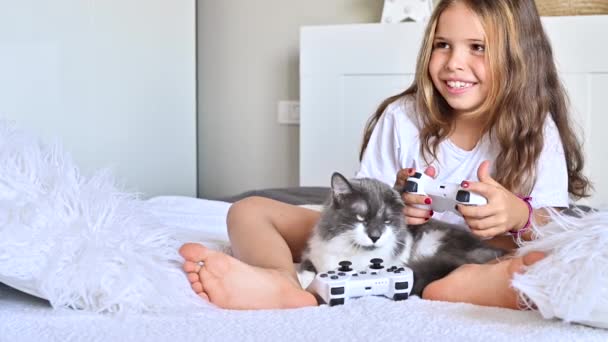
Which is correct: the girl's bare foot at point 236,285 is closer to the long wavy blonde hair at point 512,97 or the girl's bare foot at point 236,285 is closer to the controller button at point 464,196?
the controller button at point 464,196

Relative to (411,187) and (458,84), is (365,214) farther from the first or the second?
(458,84)

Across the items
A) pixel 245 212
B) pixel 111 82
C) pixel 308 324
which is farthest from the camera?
pixel 111 82

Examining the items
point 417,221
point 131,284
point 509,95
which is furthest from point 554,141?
point 131,284

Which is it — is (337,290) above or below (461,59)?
below

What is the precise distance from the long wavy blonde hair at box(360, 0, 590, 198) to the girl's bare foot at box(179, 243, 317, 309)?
554mm

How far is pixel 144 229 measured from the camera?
3.31ft

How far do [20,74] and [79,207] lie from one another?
1077mm

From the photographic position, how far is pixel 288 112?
266 centimetres

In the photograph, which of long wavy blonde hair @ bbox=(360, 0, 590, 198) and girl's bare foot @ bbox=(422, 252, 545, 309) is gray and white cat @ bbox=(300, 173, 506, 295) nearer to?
girl's bare foot @ bbox=(422, 252, 545, 309)

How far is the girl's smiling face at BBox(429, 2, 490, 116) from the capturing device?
4.31 feet

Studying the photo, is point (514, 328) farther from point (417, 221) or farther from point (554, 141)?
point (554, 141)

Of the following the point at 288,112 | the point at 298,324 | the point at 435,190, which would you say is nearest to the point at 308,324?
the point at 298,324

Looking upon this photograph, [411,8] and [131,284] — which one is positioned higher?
[411,8]

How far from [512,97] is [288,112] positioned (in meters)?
1.38
